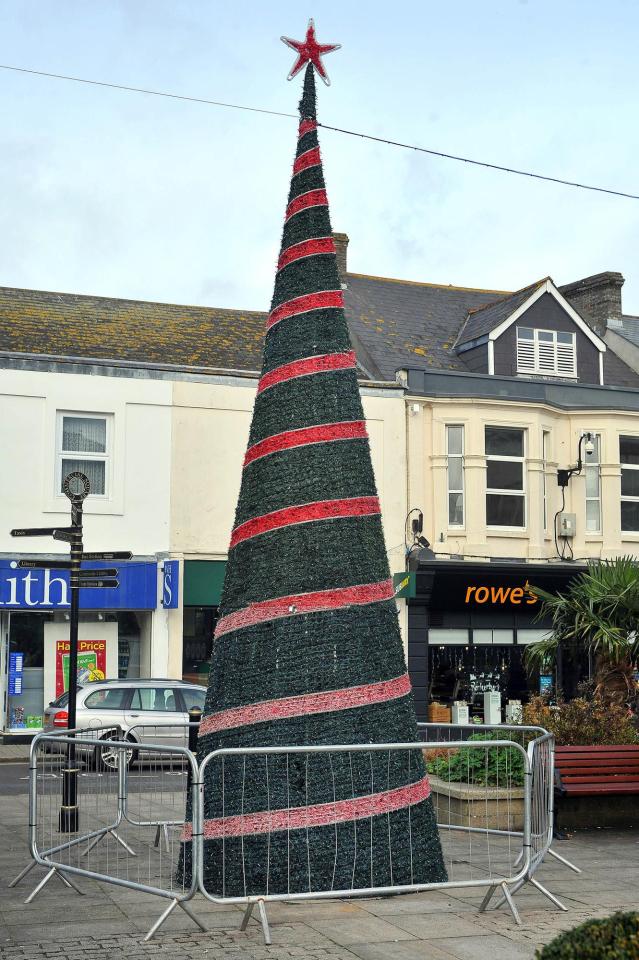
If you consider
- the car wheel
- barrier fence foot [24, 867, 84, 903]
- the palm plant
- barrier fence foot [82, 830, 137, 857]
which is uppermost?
the palm plant

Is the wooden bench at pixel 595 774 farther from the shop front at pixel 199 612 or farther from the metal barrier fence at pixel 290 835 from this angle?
the shop front at pixel 199 612

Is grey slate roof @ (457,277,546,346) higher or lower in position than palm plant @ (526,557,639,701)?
higher

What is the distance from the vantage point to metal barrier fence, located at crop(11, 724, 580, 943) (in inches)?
309

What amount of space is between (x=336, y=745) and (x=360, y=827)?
2.01 feet

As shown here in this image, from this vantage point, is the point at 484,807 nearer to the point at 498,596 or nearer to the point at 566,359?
the point at 498,596

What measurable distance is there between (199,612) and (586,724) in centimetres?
1305

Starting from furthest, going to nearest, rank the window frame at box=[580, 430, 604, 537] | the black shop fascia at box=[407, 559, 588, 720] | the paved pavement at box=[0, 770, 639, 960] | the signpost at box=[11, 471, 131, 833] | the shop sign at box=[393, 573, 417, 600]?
the window frame at box=[580, 430, 604, 537] < the black shop fascia at box=[407, 559, 588, 720] < the shop sign at box=[393, 573, 417, 600] < the signpost at box=[11, 471, 131, 833] < the paved pavement at box=[0, 770, 639, 960]

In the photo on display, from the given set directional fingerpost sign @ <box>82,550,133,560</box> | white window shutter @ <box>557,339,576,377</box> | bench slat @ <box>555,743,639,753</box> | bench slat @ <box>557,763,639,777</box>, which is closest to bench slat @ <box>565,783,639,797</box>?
bench slat @ <box>557,763,639,777</box>

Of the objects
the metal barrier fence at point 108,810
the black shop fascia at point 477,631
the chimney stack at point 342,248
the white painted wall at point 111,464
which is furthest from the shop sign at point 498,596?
the metal barrier fence at point 108,810

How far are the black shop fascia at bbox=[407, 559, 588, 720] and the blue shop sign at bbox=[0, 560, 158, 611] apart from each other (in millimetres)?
5794

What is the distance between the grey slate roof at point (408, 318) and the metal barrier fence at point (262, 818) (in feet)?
52.4

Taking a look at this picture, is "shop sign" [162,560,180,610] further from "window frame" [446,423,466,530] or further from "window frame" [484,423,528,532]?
"window frame" [484,423,528,532]

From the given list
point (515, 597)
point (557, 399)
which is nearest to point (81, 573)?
point (515, 597)

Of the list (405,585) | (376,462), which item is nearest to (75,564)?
(405,585)
